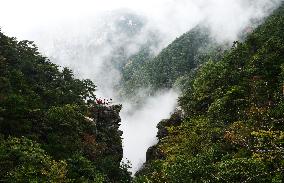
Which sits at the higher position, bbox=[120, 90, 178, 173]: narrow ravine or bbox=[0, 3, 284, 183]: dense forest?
bbox=[120, 90, 178, 173]: narrow ravine

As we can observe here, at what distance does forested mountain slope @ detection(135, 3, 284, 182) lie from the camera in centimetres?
3223

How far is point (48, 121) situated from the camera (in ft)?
138

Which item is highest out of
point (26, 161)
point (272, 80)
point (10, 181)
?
point (272, 80)

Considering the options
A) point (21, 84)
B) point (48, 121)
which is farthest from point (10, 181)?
point (21, 84)

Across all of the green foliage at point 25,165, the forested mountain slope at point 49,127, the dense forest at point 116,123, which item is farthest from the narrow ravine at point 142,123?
the green foliage at point 25,165

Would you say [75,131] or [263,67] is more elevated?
[263,67]

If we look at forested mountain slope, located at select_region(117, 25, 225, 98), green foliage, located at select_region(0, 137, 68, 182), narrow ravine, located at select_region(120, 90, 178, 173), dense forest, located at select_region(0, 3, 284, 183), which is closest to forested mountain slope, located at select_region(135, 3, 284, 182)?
dense forest, located at select_region(0, 3, 284, 183)

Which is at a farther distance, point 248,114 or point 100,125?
point 100,125

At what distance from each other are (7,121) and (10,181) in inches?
429

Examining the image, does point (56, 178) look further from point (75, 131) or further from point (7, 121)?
point (75, 131)

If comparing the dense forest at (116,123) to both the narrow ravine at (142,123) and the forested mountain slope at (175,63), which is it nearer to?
the forested mountain slope at (175,63)

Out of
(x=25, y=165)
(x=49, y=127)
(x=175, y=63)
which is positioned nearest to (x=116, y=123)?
(x=49, y=127)

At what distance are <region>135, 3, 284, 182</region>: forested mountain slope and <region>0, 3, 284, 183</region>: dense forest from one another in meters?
0.09

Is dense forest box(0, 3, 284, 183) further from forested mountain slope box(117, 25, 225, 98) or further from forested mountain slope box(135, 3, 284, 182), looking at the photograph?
forested mountain slope box(117, 25, 225, 98)
